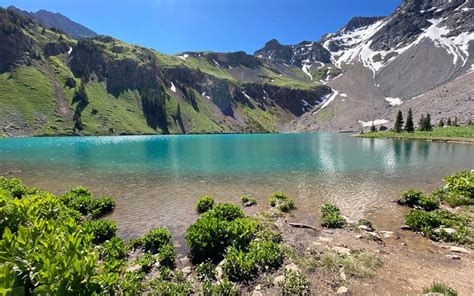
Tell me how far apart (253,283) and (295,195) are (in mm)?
19164

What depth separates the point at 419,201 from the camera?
24.1m

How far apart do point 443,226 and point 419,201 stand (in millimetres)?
6699

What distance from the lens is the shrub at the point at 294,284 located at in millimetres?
10852

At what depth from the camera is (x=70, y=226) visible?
30.5ft

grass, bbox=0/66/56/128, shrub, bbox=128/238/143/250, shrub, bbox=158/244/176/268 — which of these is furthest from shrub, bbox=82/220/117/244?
grass, bbox=0/66/56/128

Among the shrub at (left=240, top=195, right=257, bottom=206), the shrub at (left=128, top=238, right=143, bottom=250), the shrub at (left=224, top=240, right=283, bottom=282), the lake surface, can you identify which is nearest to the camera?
the shrub at (left=224, top=240, right=283, bottom=282)

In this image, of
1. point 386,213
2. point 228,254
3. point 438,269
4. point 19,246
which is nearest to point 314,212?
point 386,213

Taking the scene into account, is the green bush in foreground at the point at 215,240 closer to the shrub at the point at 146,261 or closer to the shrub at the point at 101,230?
the shrub at the point at 146,261

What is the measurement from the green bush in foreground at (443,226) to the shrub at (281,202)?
370 inches

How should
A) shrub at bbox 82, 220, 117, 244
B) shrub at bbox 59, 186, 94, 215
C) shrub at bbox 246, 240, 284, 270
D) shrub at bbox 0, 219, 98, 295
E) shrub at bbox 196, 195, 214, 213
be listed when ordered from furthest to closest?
shrub at bbox 196, 195, 214, 213 < shrub at bbox 59, 186, 94, 215 < shrub at bbox 82, 220, 117, 244 < shrub at bbox 246, 240, 284, 270 < shrub at bbox 0, 219, 98, 295

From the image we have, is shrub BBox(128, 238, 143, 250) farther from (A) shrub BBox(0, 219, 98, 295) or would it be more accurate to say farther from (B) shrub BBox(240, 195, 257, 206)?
(B) shrub BBox(240, 195, 257, 206)

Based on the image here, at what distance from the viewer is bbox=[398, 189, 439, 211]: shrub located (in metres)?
23.5

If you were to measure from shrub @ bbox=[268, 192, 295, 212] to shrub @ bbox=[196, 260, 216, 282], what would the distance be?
41.8 ft

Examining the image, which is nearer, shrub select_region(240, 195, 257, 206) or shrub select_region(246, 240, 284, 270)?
shrub select_region(246, 240, 284, 270)
